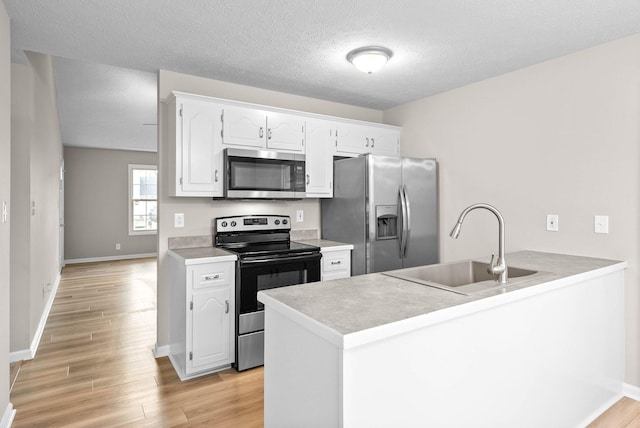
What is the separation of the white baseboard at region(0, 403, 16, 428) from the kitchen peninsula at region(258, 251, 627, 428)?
1.60m

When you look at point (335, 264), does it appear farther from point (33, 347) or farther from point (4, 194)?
point (33, 347)

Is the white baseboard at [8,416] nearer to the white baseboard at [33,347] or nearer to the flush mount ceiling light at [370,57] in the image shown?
the white baseboard at [33,347]

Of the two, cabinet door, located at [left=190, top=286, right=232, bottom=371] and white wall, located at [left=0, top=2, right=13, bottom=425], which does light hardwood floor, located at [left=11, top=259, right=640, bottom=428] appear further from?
white wall, located at [left=0, top=2, right=13, bottom=425]

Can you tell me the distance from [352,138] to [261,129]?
99cm

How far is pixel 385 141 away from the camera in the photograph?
13.2 feet

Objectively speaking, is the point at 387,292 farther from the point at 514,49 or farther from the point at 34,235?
the point at 34,235

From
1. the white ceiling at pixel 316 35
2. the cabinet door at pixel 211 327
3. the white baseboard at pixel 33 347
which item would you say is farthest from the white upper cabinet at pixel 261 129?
the white baseboard at pixel 33 347

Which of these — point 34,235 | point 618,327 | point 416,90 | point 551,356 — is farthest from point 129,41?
point 618,327

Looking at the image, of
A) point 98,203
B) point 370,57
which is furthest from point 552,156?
point 98,203

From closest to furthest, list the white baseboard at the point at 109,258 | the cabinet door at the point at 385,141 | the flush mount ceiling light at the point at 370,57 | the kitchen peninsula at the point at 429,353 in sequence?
the kitchen peninsula at the point at 429,353, the flush mount ceiling light at the point at 370,57, the cabinet door at the point at 385,141, the white baseboard at the point at 109,258

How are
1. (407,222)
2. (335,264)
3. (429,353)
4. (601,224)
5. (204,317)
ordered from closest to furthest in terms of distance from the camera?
1. (429,353)
2. (601,224)
3. (204,317)
4. (335,264)
5. (407,222)

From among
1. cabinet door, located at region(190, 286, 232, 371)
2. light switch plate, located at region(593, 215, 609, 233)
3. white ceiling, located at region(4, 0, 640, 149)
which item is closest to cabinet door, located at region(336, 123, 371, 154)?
white ceiling, located at region(4, 0, 640, 149)

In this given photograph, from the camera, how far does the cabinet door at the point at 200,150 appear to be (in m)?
2.94

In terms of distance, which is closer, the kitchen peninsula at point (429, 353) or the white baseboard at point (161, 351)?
the kitchen peninsula at point (429, 353)
